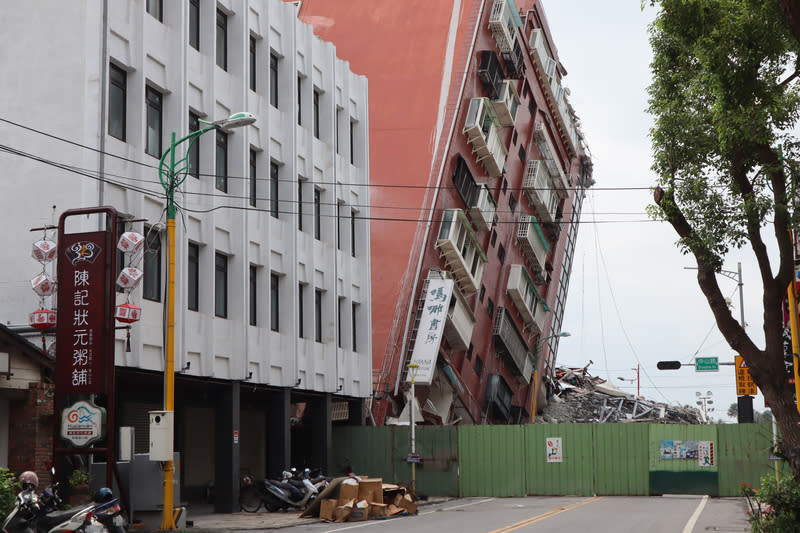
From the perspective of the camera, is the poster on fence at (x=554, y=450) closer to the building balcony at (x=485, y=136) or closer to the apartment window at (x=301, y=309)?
the apartment window at (x=301, y=309)

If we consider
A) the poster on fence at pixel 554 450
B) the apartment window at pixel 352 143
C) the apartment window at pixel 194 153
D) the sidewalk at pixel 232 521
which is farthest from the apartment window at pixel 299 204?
the poster on fence at pixel 554 450

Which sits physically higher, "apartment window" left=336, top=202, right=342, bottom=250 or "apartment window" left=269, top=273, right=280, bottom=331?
"apartment window" left=336, top=202, right=342, bottom=250

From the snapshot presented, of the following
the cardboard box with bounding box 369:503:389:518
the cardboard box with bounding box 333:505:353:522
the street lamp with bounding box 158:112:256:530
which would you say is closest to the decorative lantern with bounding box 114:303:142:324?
the street lamp with bounding box 158:112:256:530

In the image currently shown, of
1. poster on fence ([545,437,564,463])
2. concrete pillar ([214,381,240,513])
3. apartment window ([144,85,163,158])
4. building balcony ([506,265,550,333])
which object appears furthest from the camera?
building balcony ([506,265,550,333])

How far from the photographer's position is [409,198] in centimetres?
4531

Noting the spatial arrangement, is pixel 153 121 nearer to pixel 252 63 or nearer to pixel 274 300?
pixel 252 63

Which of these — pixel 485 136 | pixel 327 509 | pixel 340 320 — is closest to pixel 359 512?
pixel 327 509

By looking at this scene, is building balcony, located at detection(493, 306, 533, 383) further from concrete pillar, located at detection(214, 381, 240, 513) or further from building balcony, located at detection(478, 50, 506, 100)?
concrete pillar, located at detection(214, 381, 240, 513)

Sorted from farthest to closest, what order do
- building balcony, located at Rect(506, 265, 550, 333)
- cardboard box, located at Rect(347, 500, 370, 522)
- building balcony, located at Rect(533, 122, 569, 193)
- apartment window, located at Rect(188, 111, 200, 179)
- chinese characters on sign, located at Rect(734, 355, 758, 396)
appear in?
building balcony, located at Rect(533, 122, 569, 193), building balcony, located at Rect(506, 265, 550, 333), chinese characters on sign, located at Rect(734, 355, 758, 396), apartment window, located at Rect(188, 111, 200, 179), cardboard box, located at Rect(347, 500, 370, 522)

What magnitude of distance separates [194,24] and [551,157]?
128ft

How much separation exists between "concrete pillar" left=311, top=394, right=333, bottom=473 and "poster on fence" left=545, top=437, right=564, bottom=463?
8328 millimetres

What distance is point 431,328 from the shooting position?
142ft

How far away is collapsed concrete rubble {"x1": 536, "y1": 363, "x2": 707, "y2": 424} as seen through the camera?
6775cm

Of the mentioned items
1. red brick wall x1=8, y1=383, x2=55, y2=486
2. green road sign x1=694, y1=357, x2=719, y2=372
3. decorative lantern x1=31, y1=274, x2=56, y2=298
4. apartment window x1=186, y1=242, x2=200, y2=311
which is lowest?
red brick wall x1=8, y1=383, x2=55, y2=486
